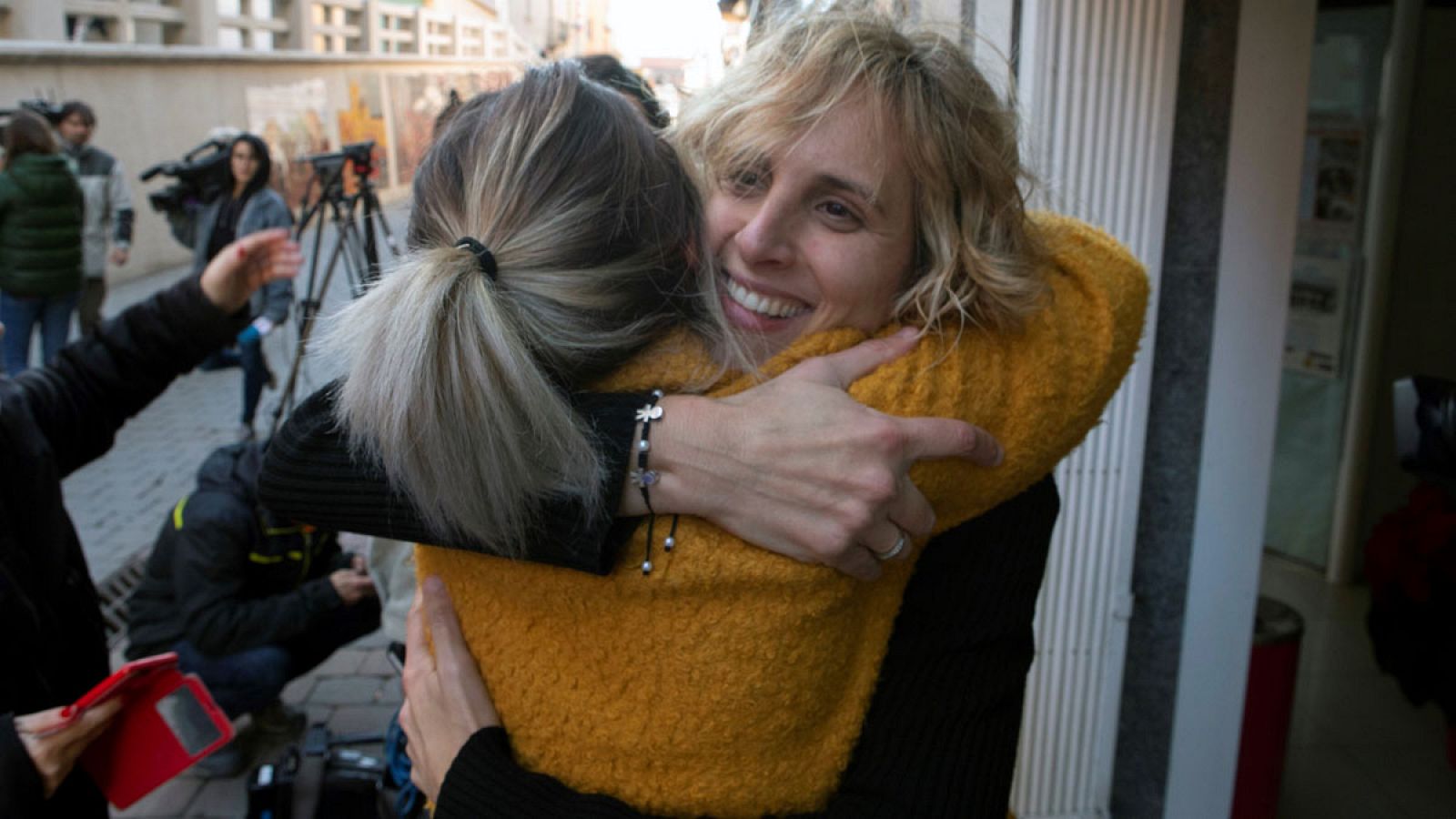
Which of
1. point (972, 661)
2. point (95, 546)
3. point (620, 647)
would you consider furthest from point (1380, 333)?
point (95, 546)

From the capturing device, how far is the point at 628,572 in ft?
4.13

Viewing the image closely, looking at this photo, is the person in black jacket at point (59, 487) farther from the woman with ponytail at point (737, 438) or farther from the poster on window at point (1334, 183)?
the poster on window at point (1334, 183)

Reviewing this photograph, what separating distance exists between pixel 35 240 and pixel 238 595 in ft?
18.5

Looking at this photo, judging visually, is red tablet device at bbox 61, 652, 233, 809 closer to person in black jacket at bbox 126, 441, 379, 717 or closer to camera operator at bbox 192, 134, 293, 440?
person in black jacket at bbox 126, 441, 379, 717

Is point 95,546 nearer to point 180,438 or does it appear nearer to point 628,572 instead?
point 180,438

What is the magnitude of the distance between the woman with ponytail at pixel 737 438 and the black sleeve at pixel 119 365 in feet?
3.60

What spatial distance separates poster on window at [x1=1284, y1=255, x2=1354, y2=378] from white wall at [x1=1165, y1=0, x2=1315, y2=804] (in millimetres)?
2907

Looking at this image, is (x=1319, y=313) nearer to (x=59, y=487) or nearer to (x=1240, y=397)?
(x=1240, y=397)

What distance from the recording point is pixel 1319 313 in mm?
5461

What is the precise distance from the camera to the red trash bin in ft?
10.3

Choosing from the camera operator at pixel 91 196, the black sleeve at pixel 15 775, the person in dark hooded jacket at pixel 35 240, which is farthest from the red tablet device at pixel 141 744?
the camera operator at pixel 91 196

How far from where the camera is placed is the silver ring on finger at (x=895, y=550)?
127 centimetres

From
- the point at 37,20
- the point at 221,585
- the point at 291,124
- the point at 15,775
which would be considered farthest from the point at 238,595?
the point at 291,124

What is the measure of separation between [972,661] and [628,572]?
17.4 inches
